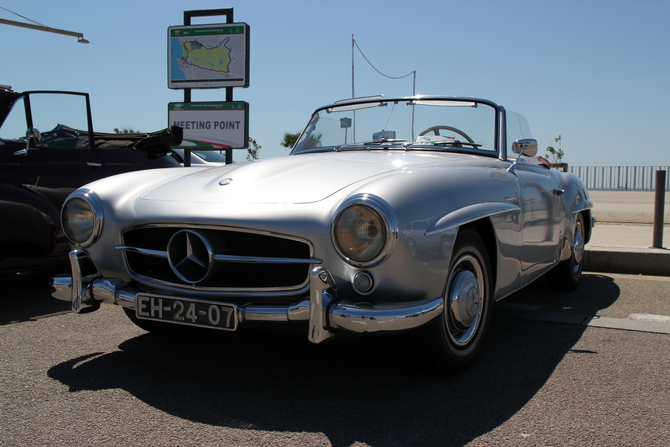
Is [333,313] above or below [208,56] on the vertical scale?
below

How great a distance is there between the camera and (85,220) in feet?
9.72

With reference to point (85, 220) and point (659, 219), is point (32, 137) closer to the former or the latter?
point (85, 220)

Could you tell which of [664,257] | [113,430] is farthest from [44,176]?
[664,257]

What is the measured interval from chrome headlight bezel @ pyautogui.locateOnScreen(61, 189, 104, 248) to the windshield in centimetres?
157

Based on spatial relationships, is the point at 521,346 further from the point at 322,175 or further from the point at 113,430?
the point at 113,430

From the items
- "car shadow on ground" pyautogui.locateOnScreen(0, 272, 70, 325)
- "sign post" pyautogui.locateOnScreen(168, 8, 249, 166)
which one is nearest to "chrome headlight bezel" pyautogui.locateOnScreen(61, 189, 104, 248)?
"car shadow on ground" pyautogui.locateOnScreen(0, 272, 70, 325)

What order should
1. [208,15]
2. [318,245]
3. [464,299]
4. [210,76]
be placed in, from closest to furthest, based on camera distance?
[318,245]
[464,299]
[210,76]
[208,15]

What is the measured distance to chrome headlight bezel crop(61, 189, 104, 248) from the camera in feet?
9.53

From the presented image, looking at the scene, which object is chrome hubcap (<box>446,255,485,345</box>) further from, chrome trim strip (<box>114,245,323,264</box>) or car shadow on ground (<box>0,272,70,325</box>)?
car shadow on ground (<box>0,272,70,325</box>)

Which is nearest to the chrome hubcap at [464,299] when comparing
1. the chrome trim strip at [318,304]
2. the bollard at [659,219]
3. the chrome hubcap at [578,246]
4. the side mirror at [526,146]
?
the chrome trim strip at [318,304]

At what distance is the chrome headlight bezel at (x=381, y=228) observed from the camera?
2285 mm

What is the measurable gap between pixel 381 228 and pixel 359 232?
9 centimetres

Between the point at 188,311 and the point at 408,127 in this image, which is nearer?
the point at 188,311

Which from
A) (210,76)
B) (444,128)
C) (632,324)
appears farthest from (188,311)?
(210,76)
